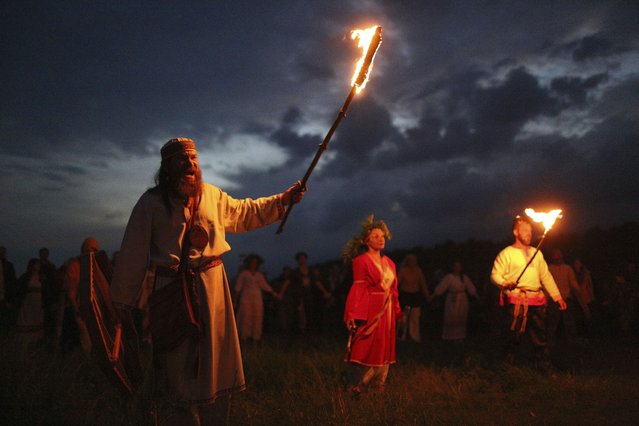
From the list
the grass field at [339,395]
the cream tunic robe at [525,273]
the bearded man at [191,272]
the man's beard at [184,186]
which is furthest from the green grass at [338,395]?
the man's beard at [184,186]

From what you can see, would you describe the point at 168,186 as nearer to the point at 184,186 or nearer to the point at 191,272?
the point at 184,186

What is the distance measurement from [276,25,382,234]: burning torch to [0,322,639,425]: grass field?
263cm

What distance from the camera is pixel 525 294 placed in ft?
29.4

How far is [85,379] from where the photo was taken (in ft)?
26.9

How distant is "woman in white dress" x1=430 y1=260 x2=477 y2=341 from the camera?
1490 centimetres

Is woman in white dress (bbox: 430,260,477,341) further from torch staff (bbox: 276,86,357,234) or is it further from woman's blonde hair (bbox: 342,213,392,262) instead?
torch staff (bbox: 276,86,357,234)

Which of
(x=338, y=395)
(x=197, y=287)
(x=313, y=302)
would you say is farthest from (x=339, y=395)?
(x=313, y=302)

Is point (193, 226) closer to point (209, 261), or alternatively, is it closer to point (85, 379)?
point (209, 261)

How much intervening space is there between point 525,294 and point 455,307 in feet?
19.8

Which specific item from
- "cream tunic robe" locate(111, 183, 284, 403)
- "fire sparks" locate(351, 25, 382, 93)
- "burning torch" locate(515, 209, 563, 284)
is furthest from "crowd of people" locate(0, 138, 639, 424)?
"fire sparks" locate(351, 25, 382, 93)

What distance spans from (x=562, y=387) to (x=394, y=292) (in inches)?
93.3

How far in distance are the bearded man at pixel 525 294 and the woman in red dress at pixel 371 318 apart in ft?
5.85

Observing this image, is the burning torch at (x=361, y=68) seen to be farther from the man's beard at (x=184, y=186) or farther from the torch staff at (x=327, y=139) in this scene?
the man's beard at (x=184, y=186)

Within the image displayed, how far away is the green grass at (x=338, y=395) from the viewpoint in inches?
244
